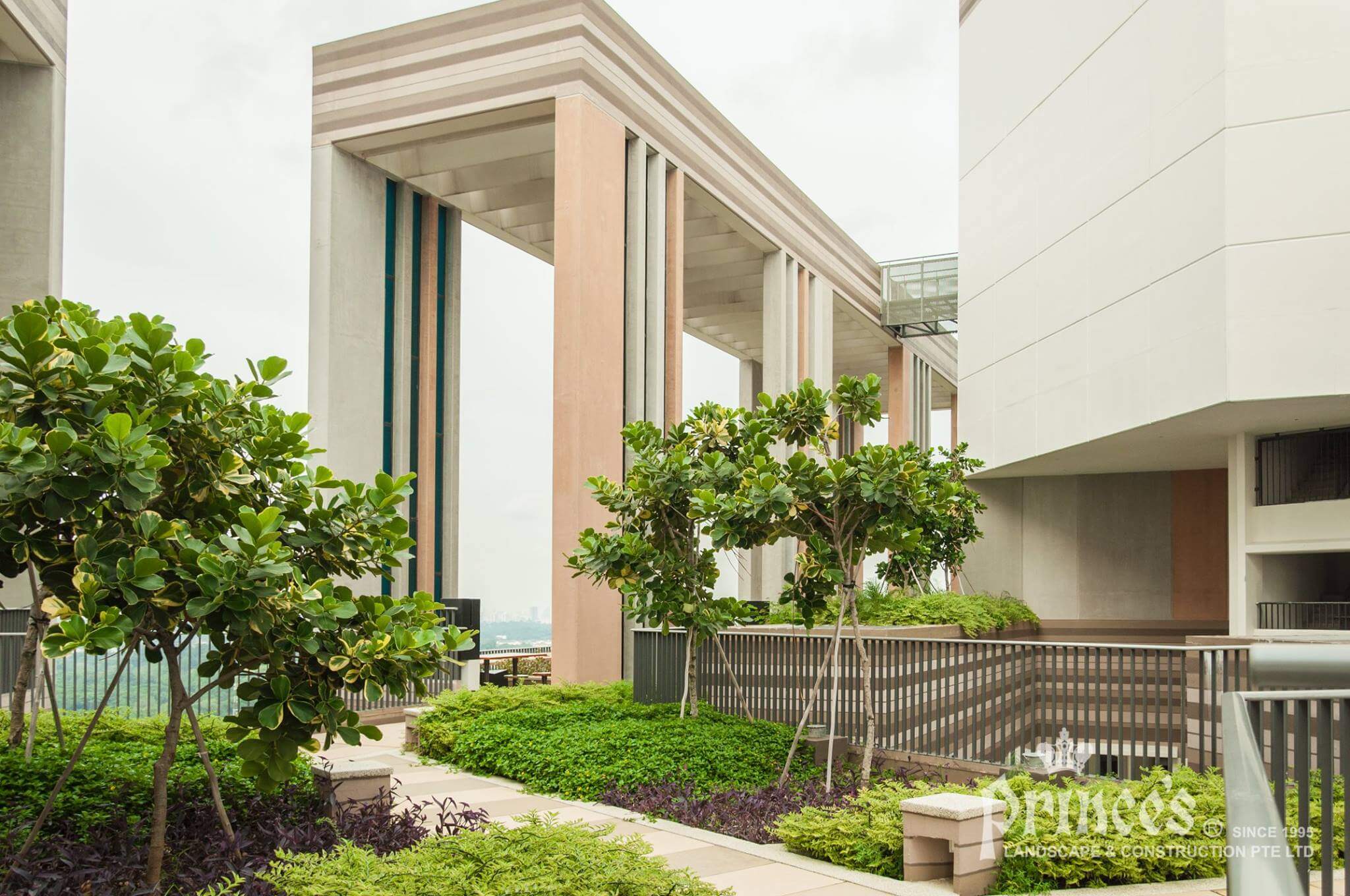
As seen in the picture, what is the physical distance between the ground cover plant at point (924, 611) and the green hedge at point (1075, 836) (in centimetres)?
952

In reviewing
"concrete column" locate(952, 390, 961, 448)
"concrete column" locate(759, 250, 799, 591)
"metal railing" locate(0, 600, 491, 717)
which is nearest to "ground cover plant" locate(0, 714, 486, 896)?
"metal railing" locate(0, 600, 491, 717)

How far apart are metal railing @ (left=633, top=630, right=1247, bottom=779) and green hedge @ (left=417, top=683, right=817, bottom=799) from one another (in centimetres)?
67

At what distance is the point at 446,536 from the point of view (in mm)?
24469

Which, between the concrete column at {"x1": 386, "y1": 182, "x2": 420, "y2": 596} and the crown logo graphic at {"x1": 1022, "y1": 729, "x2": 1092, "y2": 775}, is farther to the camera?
the concrete column at {"x1": 386, "y1": 182, "x2": 420, "y2": 596}

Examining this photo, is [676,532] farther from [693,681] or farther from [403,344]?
[403,344]

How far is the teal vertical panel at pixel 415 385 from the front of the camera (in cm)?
2342

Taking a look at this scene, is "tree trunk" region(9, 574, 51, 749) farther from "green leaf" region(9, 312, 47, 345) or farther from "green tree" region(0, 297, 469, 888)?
"green leaf" region(9, 312, 47, 345)

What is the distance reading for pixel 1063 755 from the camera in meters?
9.92

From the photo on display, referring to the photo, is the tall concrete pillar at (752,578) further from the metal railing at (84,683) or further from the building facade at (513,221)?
the metal railing at (84,683)

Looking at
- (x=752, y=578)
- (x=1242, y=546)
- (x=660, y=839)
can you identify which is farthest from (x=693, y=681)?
(x=752, y=578)

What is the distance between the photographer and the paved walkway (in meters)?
6.94

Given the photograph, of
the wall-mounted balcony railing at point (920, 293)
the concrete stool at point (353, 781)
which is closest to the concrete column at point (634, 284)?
the concrete stool at point (353, 781)

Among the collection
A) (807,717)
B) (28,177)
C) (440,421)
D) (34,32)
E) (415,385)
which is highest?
(34,32)

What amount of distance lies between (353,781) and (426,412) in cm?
1606
